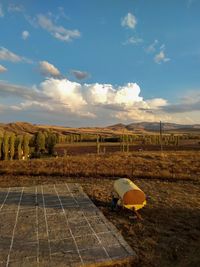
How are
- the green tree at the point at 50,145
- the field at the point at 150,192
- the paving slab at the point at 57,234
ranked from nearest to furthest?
the paving slab at the point at 57,234 → the field at the point at 150,192 → the green tree at the point at 50,145

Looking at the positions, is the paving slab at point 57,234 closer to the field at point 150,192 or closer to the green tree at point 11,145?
the field at point 150,192

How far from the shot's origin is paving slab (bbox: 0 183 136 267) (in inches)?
217

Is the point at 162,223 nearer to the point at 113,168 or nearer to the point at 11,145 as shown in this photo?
the point at 113,168

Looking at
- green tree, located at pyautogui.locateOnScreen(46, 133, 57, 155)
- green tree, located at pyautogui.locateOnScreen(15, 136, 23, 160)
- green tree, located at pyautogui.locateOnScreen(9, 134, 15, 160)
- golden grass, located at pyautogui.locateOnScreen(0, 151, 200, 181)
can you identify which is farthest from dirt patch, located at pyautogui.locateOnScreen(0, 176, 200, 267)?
green tree, located at pyautogui.locateOnScreen(46, 133, 57, 155)

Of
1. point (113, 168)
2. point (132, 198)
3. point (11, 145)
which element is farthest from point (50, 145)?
point (132, 198)

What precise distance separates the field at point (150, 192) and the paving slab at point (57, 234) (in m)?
0.50

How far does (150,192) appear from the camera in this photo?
11.4 metres

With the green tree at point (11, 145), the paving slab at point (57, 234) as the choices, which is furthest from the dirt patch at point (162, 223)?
the green tree at point (11, 145)

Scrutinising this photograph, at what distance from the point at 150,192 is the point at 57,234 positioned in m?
5.70

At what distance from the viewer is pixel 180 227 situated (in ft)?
24.3

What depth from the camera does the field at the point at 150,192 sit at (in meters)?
6.12

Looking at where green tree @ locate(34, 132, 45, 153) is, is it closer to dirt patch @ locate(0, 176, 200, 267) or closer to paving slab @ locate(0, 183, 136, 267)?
dirt patch @ locate(0, 176, 200, 267)

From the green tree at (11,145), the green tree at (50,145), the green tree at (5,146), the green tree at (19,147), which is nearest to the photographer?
the green tree at (5,146)

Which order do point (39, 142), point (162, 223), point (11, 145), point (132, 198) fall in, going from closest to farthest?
point (162, 223) → point (132, 198) → point (11, 145) → point (39, 142)
